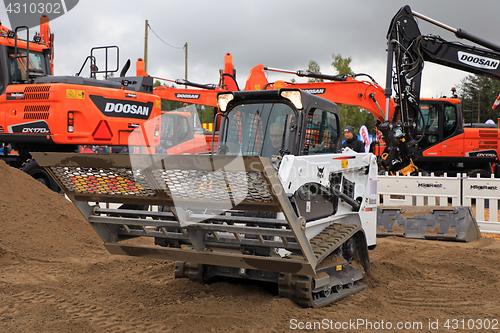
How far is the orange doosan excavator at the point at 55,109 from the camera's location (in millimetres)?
8773

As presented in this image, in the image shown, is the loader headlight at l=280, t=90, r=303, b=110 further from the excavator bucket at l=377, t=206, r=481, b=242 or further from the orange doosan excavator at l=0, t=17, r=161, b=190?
the orange doosan excavator at l=0, t=17, r=161, b=190

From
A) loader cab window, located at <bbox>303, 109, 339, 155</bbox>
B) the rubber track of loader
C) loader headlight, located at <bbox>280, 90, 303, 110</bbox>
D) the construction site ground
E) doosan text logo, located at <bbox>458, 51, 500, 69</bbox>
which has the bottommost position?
the construction site ground

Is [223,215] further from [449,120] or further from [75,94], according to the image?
[449,120]

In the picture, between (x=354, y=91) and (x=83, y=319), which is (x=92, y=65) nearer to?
(x=354, y=91)

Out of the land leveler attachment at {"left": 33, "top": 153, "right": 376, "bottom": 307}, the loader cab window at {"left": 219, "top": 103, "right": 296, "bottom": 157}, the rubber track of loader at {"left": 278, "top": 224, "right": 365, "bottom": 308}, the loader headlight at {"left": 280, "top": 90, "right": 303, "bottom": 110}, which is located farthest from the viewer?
the loader cab window at {"left": 219, "top": 103, "right": 296, "bottom": 157}

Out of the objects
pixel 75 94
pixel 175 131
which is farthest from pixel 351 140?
pixel 175 131

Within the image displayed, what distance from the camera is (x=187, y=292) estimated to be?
4789 millimetres

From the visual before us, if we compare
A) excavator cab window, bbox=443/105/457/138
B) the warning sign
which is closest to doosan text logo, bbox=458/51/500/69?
excavator cab window, bbox=443/105/457/138

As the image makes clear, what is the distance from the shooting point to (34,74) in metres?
9.68

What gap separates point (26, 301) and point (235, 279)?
2.17m

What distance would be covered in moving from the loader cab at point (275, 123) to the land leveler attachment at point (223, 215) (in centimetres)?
35

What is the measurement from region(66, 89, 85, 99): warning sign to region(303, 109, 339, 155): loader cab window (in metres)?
5.70

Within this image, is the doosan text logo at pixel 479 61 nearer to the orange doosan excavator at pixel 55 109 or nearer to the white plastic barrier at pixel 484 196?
the white plastic barrier at pixel 484 196

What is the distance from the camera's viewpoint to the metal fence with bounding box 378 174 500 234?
8867 millimetres
